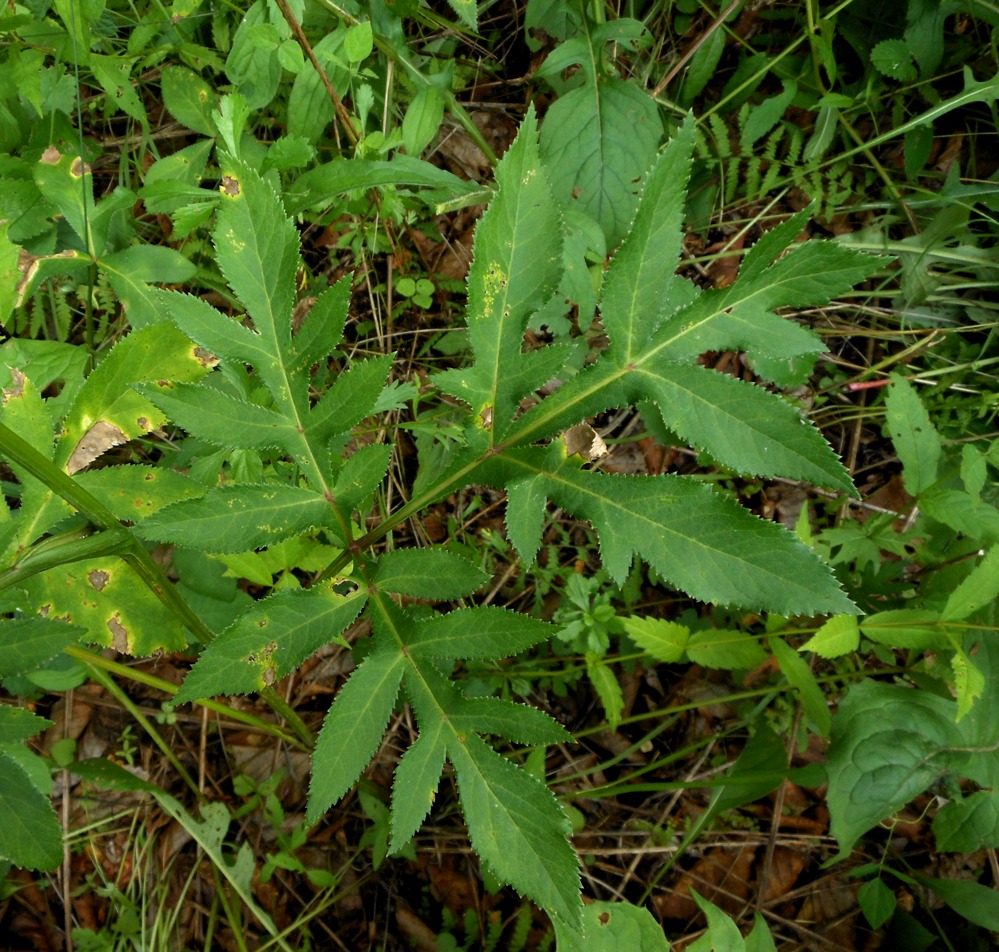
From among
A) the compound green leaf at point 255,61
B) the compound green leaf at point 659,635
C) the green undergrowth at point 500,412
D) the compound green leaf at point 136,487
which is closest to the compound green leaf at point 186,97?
the green undergrowth at point 500,412

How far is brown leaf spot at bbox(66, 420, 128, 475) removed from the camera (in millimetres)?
1718

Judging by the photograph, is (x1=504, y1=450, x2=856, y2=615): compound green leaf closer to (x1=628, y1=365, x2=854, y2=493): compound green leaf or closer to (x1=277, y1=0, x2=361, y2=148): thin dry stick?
(x1=628, y1=365, x2=854, y2=493): compound green leaf

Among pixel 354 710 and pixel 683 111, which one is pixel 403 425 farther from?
pixel 683 111

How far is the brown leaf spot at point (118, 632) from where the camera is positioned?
5.52ft

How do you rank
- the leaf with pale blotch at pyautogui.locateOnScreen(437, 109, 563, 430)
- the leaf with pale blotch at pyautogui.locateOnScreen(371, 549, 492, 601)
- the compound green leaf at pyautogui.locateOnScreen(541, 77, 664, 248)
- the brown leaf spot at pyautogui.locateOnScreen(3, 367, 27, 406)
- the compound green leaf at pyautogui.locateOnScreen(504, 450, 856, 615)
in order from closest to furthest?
the compound green leaf at pyautogui.locateOnScreen(504, 450, 856, 615) < the leaf with pale blotch at pyautogui.locateOnScreen(437, 109, 563, 430) < the leaf with pale blotch at pyautogui.locateOnScreen(371, 549, 492, 601) < the brown leaf spot at pyautogui.locateOnScreen(3, 367, 27, 406) < the compound green leaf at pyautogui.locateOnScreen(541, 77, 664, 248)

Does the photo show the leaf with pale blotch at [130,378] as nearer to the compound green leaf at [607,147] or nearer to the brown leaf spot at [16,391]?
the brown leaf spot at [16,391]

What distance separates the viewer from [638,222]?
1339 mm

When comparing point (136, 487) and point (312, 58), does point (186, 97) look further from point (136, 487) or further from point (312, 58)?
point (136, 487)

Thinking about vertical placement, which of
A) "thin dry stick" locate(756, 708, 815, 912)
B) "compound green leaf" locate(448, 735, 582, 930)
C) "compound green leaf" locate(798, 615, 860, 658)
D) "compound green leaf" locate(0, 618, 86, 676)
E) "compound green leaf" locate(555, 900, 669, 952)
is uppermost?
"compound green leaf" locate(0, 618, 86, 676)

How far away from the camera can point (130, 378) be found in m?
1.69

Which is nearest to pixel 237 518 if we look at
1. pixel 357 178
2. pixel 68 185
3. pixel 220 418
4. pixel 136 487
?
pixel 220 418

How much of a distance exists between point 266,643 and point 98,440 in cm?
70

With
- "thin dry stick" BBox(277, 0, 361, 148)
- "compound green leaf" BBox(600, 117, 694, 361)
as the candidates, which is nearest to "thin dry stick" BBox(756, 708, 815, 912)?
"compound green leaf" BBox(600, 117, 694, 361)

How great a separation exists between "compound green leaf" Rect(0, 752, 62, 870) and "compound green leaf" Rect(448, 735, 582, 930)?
0.81m
